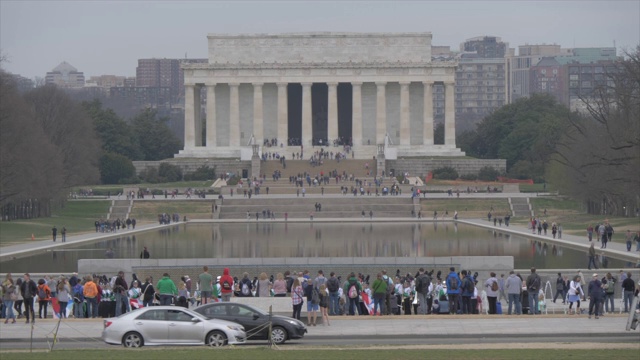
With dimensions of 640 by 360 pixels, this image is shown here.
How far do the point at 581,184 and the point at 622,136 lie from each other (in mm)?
7568

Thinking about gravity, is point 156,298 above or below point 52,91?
below

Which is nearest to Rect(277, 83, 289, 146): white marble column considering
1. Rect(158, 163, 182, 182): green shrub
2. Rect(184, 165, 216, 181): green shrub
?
Rect(184, 165, 216, 181): green shrub

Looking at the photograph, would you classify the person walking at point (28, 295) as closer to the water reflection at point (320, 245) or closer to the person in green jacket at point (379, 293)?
the person in green jacket at point (379, 293)

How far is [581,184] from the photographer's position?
8512 centimetres

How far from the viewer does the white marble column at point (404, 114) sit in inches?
4963

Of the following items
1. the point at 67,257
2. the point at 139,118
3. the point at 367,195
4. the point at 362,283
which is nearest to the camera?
the point at 362,283

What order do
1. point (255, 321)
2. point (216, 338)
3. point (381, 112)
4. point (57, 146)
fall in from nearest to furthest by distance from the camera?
1. point (216, 338)
2. point (255, 321)
3. point (57, 146)
4. point (381, 112)

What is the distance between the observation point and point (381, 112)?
127m

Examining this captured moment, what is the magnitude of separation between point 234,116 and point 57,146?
30.1 metres

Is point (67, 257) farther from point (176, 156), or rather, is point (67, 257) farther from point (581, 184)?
point (176, 156)

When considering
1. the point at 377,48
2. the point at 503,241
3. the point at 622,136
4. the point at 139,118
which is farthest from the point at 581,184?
the point at 139,118

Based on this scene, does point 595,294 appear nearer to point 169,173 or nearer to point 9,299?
point 9,299

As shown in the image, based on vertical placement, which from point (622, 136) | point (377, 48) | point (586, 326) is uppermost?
point (377, 48)

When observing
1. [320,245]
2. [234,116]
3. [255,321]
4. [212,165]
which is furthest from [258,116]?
[255,321]
